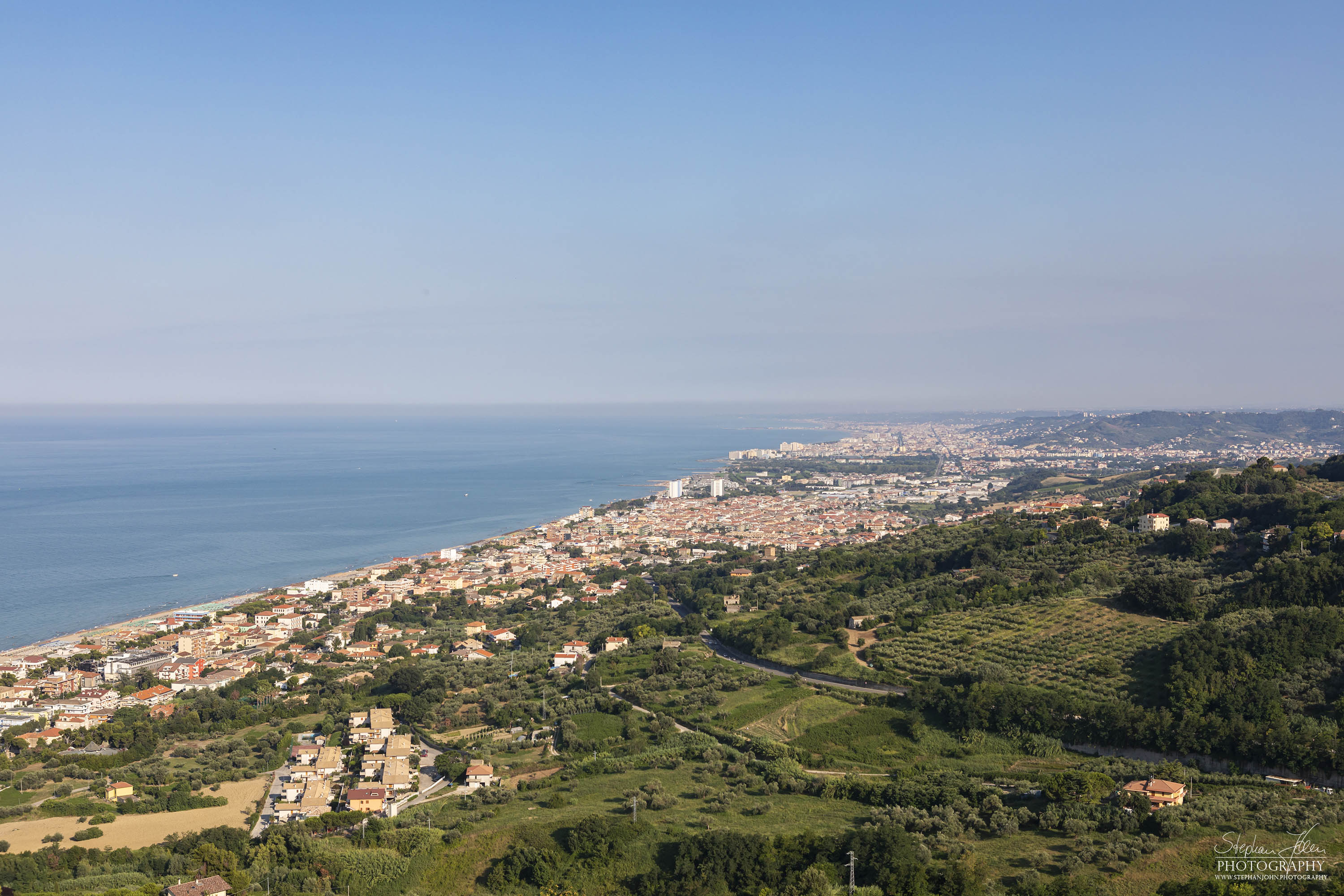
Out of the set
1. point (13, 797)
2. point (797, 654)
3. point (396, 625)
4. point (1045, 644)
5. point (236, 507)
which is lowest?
point (396, 625)

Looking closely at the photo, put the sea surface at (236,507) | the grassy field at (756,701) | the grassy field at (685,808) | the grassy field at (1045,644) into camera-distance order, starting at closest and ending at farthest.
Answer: the grassy field at (685,808) → the grassy field at (1045,644) → the grassy field at (756,701) → the sea surface at (236,507)

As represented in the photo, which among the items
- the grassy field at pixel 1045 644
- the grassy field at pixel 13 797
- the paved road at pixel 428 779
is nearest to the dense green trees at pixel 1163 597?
the grassy field at pixel 1045 644

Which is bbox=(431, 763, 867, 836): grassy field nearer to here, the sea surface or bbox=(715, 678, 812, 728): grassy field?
bbox=(715, 678, 812, 728): grassy field

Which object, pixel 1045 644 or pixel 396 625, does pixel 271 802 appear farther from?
pixel 1045 644

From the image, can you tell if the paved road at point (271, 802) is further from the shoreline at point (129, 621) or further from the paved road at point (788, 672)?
the shoreline at point (129, 621)

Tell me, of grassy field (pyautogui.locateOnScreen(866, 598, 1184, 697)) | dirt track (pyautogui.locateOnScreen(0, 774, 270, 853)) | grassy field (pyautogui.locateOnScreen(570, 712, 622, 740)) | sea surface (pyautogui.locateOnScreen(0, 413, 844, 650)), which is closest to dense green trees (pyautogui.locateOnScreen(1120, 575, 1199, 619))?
grassy field (pyautogui.locateOnScreen(866, 598, 1184, 697))

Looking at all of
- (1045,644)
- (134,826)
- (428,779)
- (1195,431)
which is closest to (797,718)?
(1045,644)

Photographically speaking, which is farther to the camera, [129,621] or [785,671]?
[129,621]
